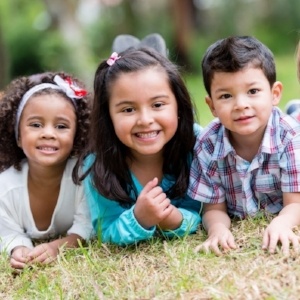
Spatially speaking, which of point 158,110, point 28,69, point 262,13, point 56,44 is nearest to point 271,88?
point 158,110

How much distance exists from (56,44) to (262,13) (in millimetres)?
7406

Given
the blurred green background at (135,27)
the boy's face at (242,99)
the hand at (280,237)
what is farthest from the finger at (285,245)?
the blurred green background at (135,27)

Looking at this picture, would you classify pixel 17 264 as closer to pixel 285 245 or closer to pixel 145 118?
pixel 145 118

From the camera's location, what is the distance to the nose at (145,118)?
8.03ft

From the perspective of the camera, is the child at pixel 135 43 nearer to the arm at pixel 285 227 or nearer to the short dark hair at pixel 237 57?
the short dark hair at pixel 237 57

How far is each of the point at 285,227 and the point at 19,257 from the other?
1.17 meters

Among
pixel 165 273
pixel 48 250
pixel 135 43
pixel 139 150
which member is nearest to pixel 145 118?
pixel 139 150

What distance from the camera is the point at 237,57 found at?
7.70ft

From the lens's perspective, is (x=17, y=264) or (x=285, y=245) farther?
(x=17, y=264)

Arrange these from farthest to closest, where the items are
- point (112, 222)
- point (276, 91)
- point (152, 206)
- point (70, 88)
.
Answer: point (70, 88) < point (112, 222) < point (276, 91) < point (152, 206)

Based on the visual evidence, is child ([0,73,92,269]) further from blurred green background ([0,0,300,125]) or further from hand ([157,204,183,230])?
blurred green background ([0,0,300,125])

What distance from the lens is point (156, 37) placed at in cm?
377

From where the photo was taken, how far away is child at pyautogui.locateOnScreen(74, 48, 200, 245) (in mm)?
2463

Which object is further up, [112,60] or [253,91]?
[112,60]
